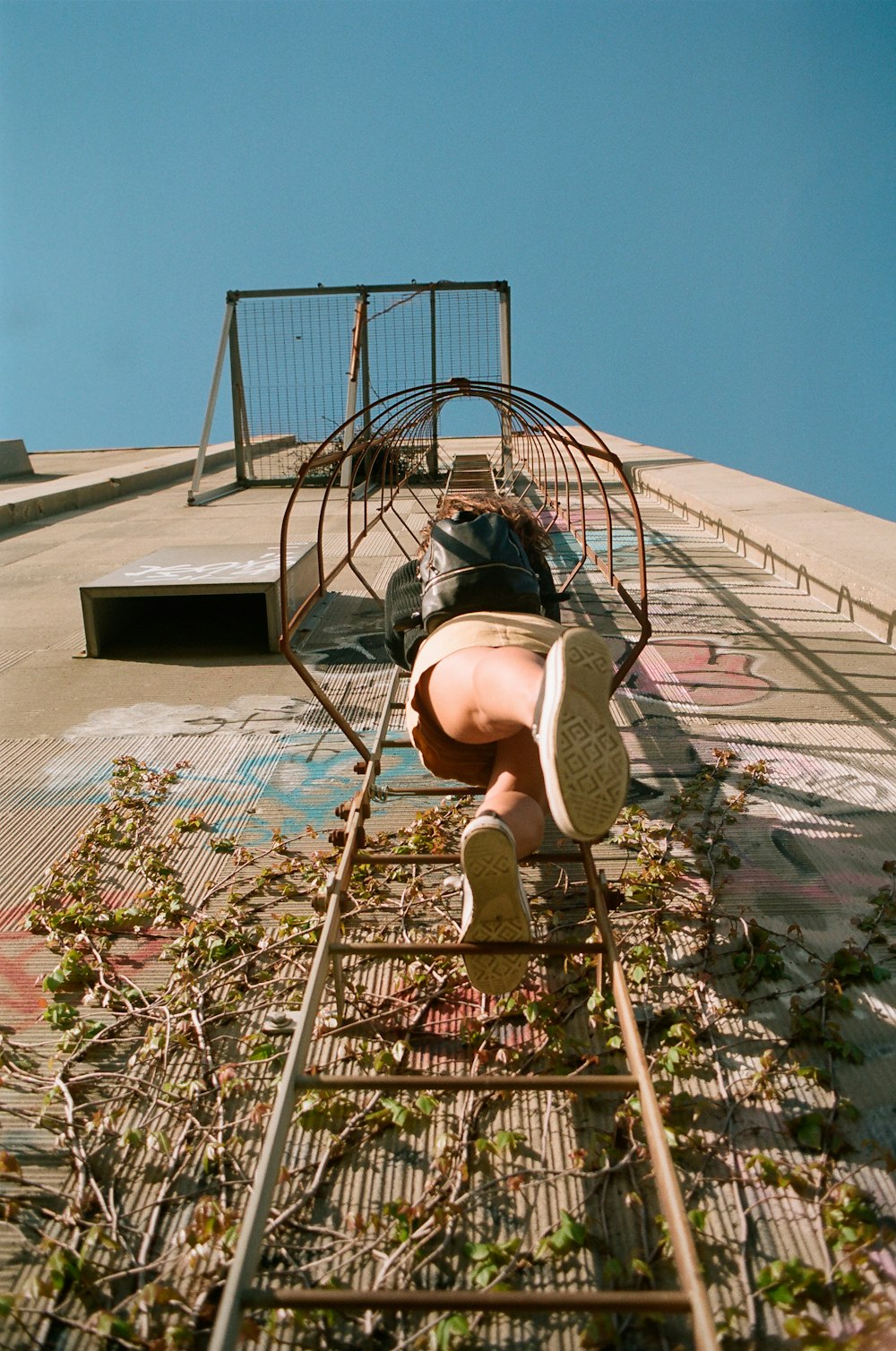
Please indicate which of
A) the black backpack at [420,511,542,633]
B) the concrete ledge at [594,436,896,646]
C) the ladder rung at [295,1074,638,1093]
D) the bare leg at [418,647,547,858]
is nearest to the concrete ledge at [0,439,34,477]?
the concrete ledge at [594,436,896,646]

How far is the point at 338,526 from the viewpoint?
9.05m

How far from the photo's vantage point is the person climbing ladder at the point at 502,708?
6.19ft

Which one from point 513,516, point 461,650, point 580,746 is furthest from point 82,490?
point 580,746

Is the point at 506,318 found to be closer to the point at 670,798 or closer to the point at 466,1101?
the point at 670,798

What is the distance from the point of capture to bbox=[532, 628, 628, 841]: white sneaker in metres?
1.86

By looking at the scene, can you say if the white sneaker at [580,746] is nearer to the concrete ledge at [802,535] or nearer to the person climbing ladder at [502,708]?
the person climbing ladder at [502,708]

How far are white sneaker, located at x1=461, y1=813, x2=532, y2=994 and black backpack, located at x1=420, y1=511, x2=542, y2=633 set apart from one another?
713mm

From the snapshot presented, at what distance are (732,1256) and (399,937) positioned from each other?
1.20m

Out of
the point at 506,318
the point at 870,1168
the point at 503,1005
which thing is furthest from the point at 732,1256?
the point at 506,318

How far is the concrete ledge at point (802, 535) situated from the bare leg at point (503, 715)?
142 inches

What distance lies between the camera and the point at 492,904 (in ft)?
6.74

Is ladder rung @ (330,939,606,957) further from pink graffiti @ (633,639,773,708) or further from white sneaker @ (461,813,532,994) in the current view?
pink graffiti @ (633,639,773,708)

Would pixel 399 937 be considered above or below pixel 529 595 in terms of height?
below

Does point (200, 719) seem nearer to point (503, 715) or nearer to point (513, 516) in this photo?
point (513, 516)
